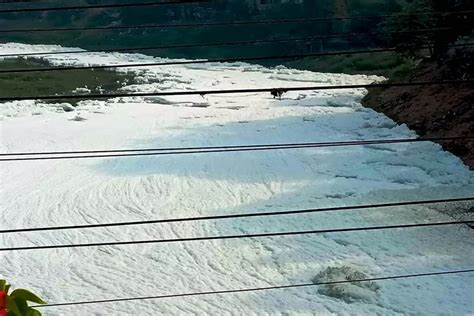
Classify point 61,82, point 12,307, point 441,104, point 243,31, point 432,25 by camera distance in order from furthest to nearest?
point 243,31, point 61,82, point 432,25, point 441,104, point 12,307

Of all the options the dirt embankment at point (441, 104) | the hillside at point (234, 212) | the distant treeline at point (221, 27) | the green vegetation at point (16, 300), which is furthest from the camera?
the distant treeline at point (221, 27)

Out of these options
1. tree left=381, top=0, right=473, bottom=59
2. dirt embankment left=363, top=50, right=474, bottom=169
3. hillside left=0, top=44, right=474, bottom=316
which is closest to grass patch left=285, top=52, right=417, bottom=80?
tree left=381, top=0, right=473, bottom=59

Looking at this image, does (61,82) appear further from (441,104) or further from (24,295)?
(24,295)

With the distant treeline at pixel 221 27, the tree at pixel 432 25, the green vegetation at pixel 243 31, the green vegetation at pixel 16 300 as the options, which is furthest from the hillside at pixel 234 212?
the distant treeline at pixel 221 27

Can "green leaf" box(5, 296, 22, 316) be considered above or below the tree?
below

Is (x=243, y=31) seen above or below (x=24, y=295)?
above

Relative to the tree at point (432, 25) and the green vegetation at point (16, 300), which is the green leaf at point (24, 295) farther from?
the tree at point (432, 25)

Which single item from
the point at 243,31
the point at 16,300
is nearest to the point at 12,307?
the point at 16,300

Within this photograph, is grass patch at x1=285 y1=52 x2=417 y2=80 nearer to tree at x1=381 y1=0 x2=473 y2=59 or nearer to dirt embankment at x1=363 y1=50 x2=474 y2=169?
tree at x1=381 y1=0 x2=473 y2=59
